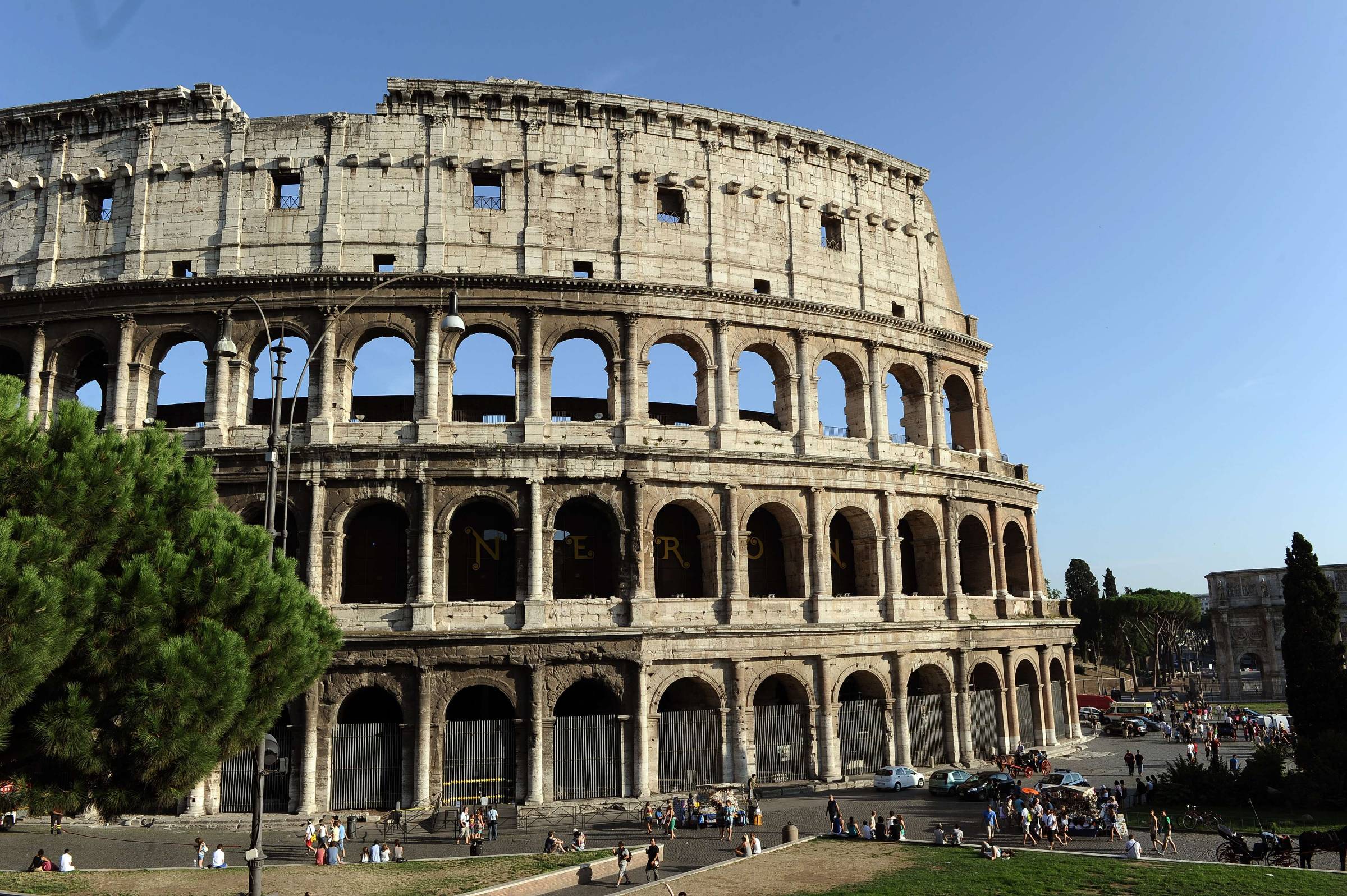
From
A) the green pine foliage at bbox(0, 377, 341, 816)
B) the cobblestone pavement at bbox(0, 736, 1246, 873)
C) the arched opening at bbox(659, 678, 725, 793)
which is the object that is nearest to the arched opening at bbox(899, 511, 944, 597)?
the cobblestone pavement at bbox(0, 736, 1246, 873)

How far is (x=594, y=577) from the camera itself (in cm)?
2691

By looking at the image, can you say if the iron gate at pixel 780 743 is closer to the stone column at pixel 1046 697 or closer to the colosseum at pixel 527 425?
the colosseum at pixel 527 425

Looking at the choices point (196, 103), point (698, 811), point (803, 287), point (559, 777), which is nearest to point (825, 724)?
point (698, 811)

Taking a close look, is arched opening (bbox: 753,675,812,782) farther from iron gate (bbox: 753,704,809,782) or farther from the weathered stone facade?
the weathered stone facade

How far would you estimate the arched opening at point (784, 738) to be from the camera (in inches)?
1026

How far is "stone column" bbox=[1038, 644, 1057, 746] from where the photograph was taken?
32906mm

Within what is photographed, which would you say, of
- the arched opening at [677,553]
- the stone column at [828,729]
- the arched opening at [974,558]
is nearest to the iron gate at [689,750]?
the stone column at [828,729]

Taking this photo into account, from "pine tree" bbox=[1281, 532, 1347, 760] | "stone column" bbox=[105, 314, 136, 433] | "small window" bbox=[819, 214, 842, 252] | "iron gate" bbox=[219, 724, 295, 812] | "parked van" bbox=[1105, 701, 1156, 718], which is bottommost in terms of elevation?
"parked van" bbox=[1105, 701, 1156, 718]

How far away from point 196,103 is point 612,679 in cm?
2153

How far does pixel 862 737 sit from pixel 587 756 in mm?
8818

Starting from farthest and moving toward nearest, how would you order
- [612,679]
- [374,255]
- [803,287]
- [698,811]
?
[803,287] < [374,255] < [612,679] < [698,811]

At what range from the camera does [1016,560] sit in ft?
114

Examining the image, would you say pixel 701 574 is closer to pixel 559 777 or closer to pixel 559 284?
pixel 559 777

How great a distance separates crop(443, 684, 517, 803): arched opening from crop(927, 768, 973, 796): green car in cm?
1208
